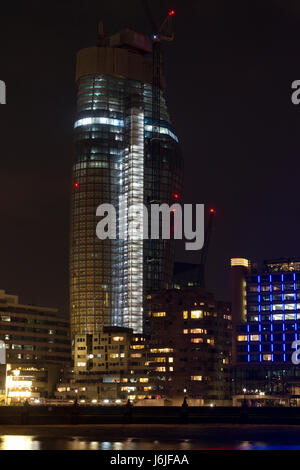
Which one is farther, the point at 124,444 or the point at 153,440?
the point at 153,440

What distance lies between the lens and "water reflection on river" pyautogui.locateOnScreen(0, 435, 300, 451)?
111188 mm

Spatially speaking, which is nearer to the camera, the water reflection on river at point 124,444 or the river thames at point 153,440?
the water reflection on river at point 124,444

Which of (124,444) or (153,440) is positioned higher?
(153,440)

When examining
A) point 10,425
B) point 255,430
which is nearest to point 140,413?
point 10,425

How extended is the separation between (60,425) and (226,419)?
3550 centimetres

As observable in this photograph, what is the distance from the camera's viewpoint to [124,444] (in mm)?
118125

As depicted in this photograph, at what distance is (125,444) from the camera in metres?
118

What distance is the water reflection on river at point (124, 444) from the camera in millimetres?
111188

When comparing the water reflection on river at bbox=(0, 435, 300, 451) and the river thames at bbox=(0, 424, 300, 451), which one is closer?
the water reflection on river at bbox=(0, 435, 300, 451)
